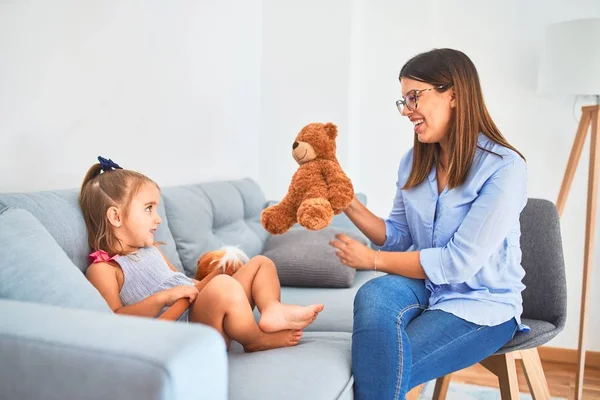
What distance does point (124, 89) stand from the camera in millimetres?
2188

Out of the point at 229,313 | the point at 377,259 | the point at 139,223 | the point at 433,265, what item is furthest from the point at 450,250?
the point at 139,223

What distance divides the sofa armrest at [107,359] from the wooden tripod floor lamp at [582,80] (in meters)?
2.20

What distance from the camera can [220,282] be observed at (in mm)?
1464

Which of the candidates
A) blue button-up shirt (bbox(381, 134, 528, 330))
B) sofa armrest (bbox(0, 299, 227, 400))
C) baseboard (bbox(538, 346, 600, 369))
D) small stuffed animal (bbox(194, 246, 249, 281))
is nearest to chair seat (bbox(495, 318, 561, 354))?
blue button-up shirt (bbox(381, 134, 528, 330))

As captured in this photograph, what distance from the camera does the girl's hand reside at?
149 centimetres

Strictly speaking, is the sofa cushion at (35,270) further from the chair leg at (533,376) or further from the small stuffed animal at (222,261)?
the chair leg at (533,376)

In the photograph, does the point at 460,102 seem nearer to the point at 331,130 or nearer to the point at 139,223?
the point at 331,130

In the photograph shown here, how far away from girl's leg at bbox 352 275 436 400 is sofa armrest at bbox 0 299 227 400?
52 cm

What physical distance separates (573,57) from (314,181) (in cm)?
166

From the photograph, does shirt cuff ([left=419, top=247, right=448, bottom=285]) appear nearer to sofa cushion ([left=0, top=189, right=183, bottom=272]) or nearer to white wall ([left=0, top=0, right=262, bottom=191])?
sofa cushion ([left=0, top=189, right=183, bottom=272])

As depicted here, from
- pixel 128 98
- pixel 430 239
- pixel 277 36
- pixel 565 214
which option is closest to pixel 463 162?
pixel 430 239

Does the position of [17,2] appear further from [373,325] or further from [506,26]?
[506,26]

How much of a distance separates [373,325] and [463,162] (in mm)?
497

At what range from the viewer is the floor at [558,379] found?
2.68 metres
